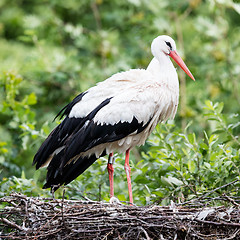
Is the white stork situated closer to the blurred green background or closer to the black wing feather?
the black wing feather

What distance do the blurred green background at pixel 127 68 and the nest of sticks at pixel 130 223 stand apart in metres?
0.64

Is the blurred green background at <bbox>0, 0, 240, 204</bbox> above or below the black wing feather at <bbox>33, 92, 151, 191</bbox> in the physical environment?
below

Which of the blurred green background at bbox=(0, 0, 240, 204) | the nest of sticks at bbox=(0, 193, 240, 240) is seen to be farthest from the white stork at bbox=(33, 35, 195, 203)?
the nest of sticks at bbox=(0, 193, 240, 240)

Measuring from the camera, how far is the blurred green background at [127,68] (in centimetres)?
702

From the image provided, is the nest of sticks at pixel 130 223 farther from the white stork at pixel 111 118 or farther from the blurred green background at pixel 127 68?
the white stork at pixel 111 118

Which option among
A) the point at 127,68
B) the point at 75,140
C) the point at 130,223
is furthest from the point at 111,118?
the point at 127,68

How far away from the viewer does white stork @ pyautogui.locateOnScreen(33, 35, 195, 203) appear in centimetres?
677

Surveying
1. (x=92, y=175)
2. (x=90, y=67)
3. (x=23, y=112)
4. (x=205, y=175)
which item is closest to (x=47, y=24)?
(x=90, y=67)

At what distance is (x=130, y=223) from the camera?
18.3 ft

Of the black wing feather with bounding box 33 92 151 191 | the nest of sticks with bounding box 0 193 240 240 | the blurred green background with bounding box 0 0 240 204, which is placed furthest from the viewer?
the blurred green background with bounding box 0 0 240 204

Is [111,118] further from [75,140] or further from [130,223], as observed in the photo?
[130,223]

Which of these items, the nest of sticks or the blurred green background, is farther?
the blurred green background

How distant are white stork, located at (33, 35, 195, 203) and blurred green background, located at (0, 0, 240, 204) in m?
0.30

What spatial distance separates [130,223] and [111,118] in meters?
1.59
